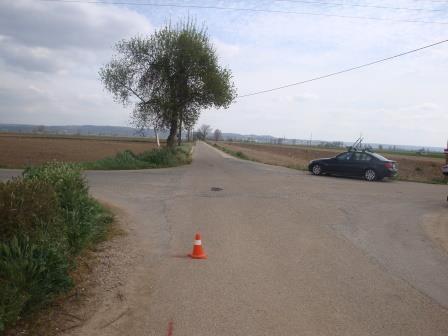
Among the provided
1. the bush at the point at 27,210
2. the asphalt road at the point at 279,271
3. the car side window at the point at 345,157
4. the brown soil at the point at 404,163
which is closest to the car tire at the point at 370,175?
the car side window at the point at 345,157

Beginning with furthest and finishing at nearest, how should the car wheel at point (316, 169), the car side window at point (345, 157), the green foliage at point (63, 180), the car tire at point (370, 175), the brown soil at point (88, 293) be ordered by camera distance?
the car wheel at point (316, 169) < the car side window at point (345, 157) < the car tire at point (370, 175) < the green foliage at point (63, 180) < the brown soil at point (88, 293)

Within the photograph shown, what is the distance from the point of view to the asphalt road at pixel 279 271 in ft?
14.3

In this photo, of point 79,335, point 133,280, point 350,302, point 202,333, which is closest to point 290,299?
point 350,302

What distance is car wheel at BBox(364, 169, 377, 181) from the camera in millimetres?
20128

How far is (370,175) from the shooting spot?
20.2 m

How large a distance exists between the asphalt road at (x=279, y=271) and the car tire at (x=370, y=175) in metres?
→ 7.95

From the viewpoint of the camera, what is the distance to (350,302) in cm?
495

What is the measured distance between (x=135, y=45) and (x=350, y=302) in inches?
1097

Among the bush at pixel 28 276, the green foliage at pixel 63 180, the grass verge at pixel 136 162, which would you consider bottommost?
the grass verge at pixel 136 162

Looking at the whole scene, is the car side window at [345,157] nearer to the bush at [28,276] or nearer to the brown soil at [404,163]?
the brown soil at [404,163]

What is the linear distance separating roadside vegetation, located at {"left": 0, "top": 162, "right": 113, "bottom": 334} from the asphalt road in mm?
594

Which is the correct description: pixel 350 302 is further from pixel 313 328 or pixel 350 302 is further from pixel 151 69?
pixel 151 69

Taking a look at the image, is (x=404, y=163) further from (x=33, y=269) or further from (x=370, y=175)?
(x=33, y=269)

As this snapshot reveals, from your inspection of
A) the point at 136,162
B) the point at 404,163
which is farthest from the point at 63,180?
the point at 404,163
